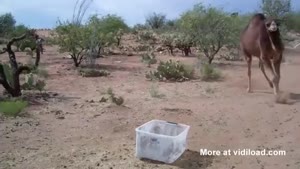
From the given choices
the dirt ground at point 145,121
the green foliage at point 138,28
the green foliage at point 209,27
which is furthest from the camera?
the green foliage at point 138,28

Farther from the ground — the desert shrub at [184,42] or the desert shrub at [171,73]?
the desert shrub at [184,42]

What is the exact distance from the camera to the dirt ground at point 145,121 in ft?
20.0

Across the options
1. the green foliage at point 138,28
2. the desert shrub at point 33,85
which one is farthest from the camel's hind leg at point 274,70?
the green foliage at point 138,28

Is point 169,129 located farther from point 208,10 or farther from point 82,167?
point 208,10

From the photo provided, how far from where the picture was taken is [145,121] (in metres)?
8.12

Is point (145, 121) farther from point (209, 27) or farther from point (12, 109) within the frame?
point (209, 27)

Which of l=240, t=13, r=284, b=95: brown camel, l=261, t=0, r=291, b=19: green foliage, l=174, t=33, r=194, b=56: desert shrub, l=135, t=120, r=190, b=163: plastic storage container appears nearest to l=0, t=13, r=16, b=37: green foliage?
l=174, t=33, r=194, b=56: desert shrub

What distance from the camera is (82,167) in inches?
232

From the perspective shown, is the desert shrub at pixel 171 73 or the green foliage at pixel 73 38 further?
the green foliage at pixel 73 38

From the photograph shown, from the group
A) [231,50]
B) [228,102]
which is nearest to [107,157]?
[228,102]

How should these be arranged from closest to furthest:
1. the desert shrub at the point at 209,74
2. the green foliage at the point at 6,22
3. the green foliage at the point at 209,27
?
the desert shrub at the point at 209,74, the green foliage at the point at 209,27, the green foliage at the point at 6,22

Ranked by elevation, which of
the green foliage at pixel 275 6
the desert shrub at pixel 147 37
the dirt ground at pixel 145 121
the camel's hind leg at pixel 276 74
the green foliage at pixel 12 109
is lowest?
the dirt ground at pixel 145 121

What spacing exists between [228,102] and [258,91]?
163cm

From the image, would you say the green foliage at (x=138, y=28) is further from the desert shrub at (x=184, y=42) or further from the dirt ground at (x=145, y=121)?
the dirt ground at (x=145, y=121)
